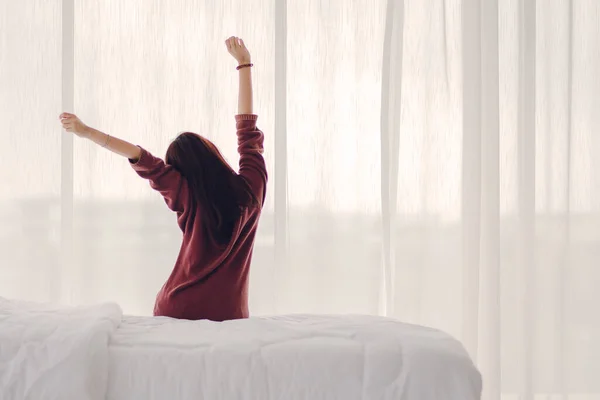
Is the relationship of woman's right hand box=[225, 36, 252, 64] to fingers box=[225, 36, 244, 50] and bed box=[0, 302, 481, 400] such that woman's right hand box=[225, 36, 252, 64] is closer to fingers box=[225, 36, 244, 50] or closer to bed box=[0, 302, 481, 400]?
fingers box=[225, 36, 244, 50]

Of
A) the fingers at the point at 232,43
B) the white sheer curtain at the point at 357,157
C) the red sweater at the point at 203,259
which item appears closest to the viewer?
the red sweater at the point at 203,259

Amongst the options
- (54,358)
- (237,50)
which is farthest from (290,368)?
(237,50)

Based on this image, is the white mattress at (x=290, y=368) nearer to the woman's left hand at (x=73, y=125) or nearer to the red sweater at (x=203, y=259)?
the red sweater at (x=203, y=259)

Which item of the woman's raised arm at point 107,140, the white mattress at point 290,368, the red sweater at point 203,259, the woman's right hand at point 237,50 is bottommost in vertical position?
the white mattress at point 290,368

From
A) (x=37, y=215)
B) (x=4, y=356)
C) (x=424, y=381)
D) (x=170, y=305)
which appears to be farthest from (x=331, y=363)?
(x=37, y=215)

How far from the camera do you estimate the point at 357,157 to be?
2.21 meters

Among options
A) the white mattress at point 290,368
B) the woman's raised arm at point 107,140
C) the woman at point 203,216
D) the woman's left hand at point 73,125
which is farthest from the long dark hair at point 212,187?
the white mattress at point 290,368

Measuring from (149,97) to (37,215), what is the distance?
0.54 m

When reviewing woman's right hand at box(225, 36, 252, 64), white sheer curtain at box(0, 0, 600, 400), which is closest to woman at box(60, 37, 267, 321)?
woman's right hand at box(225, 36, 252, 64)

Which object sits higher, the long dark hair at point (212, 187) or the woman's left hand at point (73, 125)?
the woman's left hand at point (73, 125)

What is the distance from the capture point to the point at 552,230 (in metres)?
2.26

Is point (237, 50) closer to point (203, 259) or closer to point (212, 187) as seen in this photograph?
point (212, 187)

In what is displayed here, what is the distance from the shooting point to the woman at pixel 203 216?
1500 mm

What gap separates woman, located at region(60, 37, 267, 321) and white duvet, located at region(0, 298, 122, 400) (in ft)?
1.48
